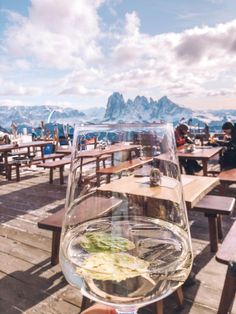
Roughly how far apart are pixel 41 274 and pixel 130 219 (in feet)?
9.01

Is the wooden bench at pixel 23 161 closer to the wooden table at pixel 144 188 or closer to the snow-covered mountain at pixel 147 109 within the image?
the wooden table at pixel 144 188

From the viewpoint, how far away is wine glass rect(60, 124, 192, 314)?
17.7 inches

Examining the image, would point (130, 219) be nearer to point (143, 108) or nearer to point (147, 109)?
point (143, 108)

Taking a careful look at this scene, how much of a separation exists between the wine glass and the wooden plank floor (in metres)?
2.13

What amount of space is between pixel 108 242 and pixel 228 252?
6.02 ft

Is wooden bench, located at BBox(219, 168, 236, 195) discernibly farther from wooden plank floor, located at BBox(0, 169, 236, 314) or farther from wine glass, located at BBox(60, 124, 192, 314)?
wine glass, located at BBox(60, 124, 192, 314)

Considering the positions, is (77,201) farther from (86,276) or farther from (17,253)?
(17,253)

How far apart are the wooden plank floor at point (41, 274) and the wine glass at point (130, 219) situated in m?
2.13

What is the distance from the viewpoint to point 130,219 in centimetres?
55

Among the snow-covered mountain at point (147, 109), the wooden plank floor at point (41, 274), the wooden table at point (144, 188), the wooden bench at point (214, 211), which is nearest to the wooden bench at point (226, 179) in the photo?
the wooden plank floor at point (41, 274)

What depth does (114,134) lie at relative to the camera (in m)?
0.52

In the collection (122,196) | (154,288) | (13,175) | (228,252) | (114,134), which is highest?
(114,134)

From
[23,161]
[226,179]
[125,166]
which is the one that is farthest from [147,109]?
[125,166]

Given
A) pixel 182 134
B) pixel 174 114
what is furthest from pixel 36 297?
pixel 174 114
